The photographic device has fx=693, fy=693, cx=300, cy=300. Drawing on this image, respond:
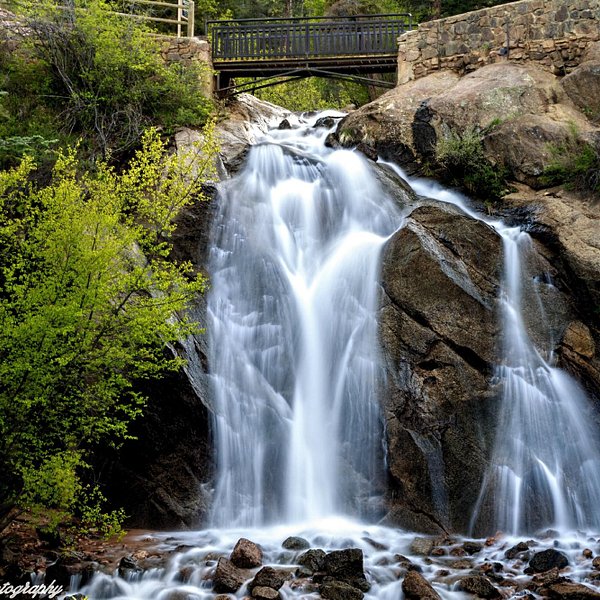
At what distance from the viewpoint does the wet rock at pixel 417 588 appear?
24.8ft

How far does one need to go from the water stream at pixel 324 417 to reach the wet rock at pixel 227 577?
0.34 feet

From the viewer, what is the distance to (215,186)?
45.5 feet

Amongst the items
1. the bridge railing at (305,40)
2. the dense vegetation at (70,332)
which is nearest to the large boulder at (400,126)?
the bridge railing at (305,40)

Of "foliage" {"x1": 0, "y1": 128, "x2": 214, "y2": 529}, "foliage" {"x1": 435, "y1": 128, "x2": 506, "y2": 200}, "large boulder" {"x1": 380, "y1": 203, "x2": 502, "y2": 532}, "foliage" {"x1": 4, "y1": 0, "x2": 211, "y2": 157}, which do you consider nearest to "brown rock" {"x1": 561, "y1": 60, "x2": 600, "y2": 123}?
"foliage" {"x1": 435, "y1": 128, "x2": 506, "y2": 200}

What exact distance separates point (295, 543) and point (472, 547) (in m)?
2.36

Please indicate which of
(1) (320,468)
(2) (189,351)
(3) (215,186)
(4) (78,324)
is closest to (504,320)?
(1) (320,468)

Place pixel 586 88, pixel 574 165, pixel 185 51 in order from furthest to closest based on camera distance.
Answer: pixel 185 51 → pixel 586 88 → pixel 574 165

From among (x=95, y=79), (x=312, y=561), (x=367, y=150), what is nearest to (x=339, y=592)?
(x=312, y=561)

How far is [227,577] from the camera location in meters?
7.80

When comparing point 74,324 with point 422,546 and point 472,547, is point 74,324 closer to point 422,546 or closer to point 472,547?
point 422,546

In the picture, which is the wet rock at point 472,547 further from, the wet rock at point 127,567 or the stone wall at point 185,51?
the stone wall at point 185,51

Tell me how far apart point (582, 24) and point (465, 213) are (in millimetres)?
6512

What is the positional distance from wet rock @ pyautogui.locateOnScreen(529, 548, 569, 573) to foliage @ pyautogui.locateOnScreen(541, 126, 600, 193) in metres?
7.72

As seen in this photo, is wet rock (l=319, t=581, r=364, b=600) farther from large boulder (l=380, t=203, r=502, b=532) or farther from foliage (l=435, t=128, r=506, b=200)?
foliage (l=435, t=128, r=506, b=200)
